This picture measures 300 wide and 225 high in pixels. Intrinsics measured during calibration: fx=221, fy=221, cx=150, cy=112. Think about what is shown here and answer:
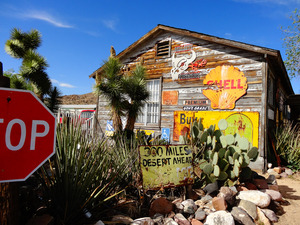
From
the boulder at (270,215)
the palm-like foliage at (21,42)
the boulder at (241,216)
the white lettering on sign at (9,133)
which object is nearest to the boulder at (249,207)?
the boulder at (241,216)

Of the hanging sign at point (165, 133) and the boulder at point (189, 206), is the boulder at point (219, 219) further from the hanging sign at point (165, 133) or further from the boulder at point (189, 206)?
the hanging sign at point (165, 133)

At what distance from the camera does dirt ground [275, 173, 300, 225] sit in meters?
4.15

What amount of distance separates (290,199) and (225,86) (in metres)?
4.57

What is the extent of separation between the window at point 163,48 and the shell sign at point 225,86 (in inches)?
95.5

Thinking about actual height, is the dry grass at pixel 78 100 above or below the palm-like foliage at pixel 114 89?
above

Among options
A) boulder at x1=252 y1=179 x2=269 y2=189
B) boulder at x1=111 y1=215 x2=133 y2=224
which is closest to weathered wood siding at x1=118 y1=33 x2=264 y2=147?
boulder at x1=252 y1=179 x2=269 y2=189

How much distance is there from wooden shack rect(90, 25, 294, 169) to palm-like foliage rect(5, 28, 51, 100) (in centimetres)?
720

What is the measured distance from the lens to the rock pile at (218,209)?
3404 millimetres

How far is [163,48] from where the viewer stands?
10609mm

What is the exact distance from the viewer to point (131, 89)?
819 cm

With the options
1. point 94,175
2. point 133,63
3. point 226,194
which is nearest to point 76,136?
point 94,175

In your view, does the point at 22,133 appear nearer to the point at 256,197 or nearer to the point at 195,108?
the point at 256,197

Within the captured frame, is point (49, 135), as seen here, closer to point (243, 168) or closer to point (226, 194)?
point (226, 194)

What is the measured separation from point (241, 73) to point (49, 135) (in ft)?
26.1
